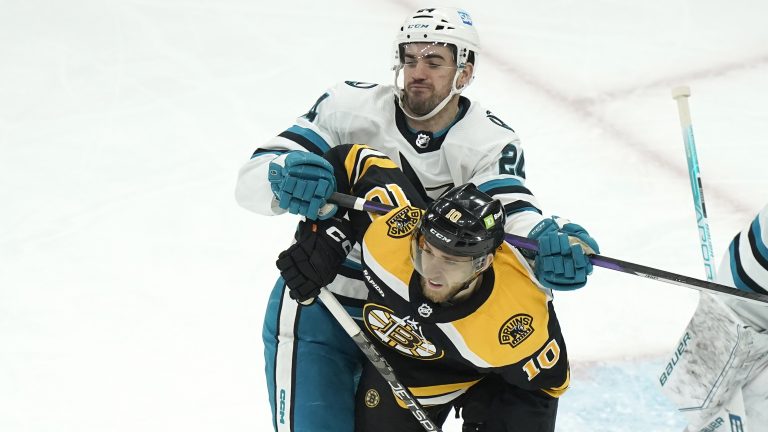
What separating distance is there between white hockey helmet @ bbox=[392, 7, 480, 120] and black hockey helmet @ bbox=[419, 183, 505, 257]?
61 centimetres

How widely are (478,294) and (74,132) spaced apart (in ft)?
9.40

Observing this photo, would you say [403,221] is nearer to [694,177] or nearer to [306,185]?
[306,185]

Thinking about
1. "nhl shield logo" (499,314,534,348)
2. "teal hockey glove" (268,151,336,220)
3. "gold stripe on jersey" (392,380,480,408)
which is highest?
"teal hockey glove" (268,151,336,220)

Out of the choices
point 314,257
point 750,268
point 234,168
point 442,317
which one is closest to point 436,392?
point 442,317

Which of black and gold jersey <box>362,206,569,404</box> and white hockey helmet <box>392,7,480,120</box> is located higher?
white hockey helmet <box>392,7,480,120</box>

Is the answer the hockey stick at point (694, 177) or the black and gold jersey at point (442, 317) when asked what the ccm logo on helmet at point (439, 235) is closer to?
the black and gold jersey at point (442, 317)

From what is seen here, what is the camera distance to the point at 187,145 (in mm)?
4664

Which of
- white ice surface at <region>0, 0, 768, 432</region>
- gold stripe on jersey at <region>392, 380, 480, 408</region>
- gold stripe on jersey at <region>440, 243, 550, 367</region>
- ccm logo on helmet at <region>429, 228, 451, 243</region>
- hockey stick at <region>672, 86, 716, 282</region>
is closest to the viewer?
ccm logo on helmet at <region>429, 228, 451, 243</region>

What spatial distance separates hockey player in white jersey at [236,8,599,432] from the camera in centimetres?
266

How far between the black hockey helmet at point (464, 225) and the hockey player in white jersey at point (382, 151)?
34cm

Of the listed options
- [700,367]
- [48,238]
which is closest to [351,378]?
[700,367]

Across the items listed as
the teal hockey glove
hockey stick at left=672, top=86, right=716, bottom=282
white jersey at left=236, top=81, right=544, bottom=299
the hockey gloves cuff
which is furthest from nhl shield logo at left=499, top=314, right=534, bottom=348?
hockey stick at left=672, top=86, right=716, bottom=282

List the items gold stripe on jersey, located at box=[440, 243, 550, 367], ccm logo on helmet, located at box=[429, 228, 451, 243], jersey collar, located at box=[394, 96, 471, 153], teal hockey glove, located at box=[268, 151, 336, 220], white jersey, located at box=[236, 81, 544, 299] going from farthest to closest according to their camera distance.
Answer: jersey collar, located at box=[394, 96, 471, 153]
white jersey, located at box=[236, 81, 544, 299]
teal hockey glove, located at box=[268, 151, 336, 220]
gold stripe on jersey, located at box=[440, 243, 550, 367]
ccm logo on helmet, located at box=[429, 228, 451, 243]

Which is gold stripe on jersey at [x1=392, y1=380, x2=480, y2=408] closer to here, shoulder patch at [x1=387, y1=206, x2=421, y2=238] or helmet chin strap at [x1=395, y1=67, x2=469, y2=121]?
shoulder patch at [x1=387, y1=206, x2=421, y2=238]
